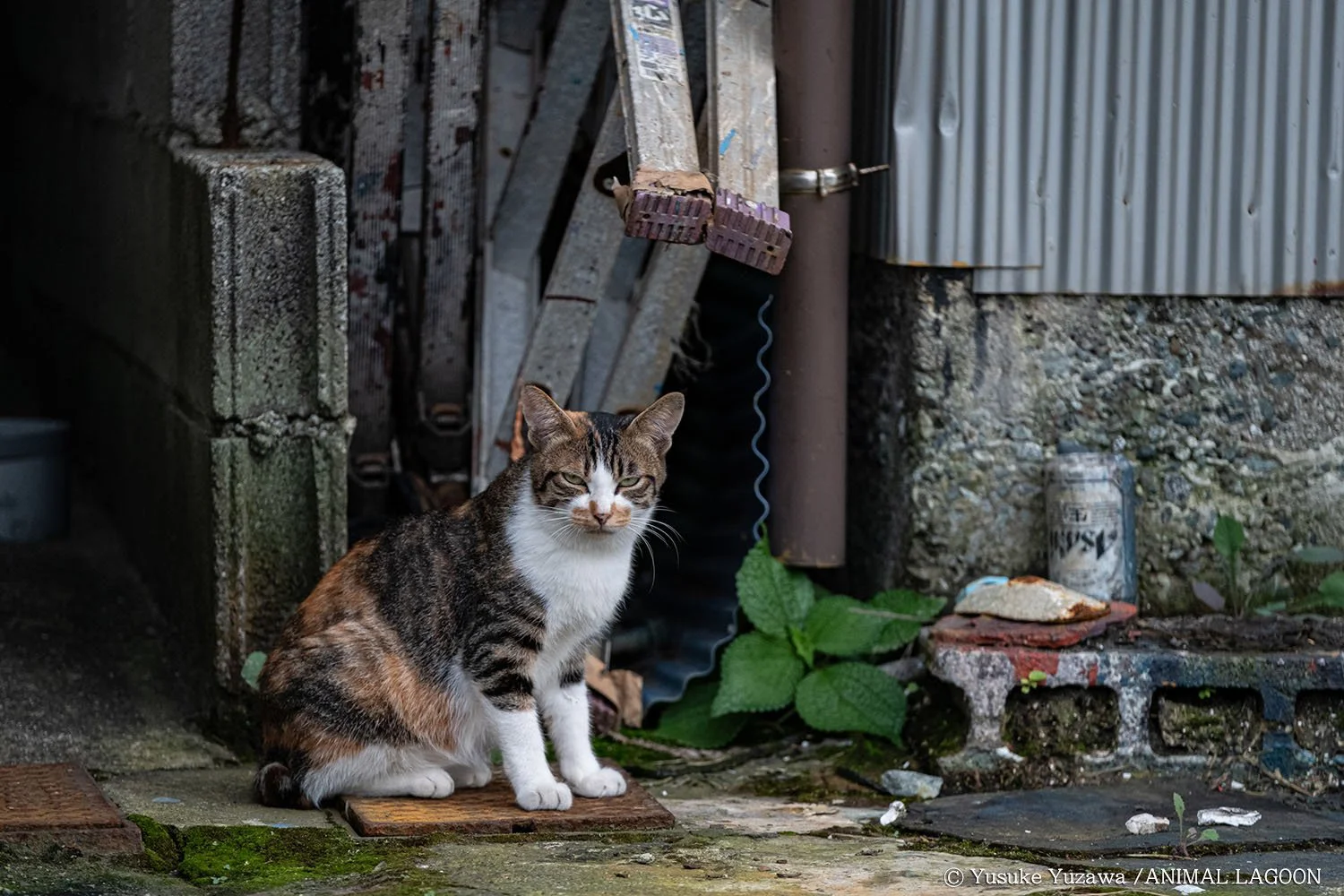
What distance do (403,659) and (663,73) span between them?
1580mm

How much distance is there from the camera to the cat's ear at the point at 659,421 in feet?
13.5

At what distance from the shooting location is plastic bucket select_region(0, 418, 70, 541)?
5.29 meters

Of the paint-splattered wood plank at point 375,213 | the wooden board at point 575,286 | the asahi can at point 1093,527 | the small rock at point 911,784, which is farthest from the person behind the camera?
the wooden board at point 575,286

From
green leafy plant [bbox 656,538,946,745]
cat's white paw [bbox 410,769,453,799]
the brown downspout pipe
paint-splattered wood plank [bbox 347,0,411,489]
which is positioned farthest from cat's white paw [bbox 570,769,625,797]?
paint-splattered wood plank [bbox 347,0,411,489]

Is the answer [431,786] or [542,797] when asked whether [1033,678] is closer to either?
[542,797]

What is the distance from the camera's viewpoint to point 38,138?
700cm

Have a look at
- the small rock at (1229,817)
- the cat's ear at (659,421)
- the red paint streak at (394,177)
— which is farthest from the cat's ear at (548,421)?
the small rock at (1229,817)

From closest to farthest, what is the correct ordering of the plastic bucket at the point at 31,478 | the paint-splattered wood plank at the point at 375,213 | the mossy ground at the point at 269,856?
the mossy ground at the point at 269,856, the paint-splattered wood plank at the point at 375,213, the plastic bucket at the point at 31,478

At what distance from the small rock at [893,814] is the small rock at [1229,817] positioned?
700 millimetres

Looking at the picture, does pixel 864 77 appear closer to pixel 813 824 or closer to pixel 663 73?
pixel 663 73

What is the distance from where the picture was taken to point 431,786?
404 cm

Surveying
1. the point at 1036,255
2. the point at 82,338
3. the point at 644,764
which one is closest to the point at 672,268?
the point at 1036,255

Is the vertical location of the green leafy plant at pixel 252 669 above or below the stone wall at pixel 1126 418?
below
